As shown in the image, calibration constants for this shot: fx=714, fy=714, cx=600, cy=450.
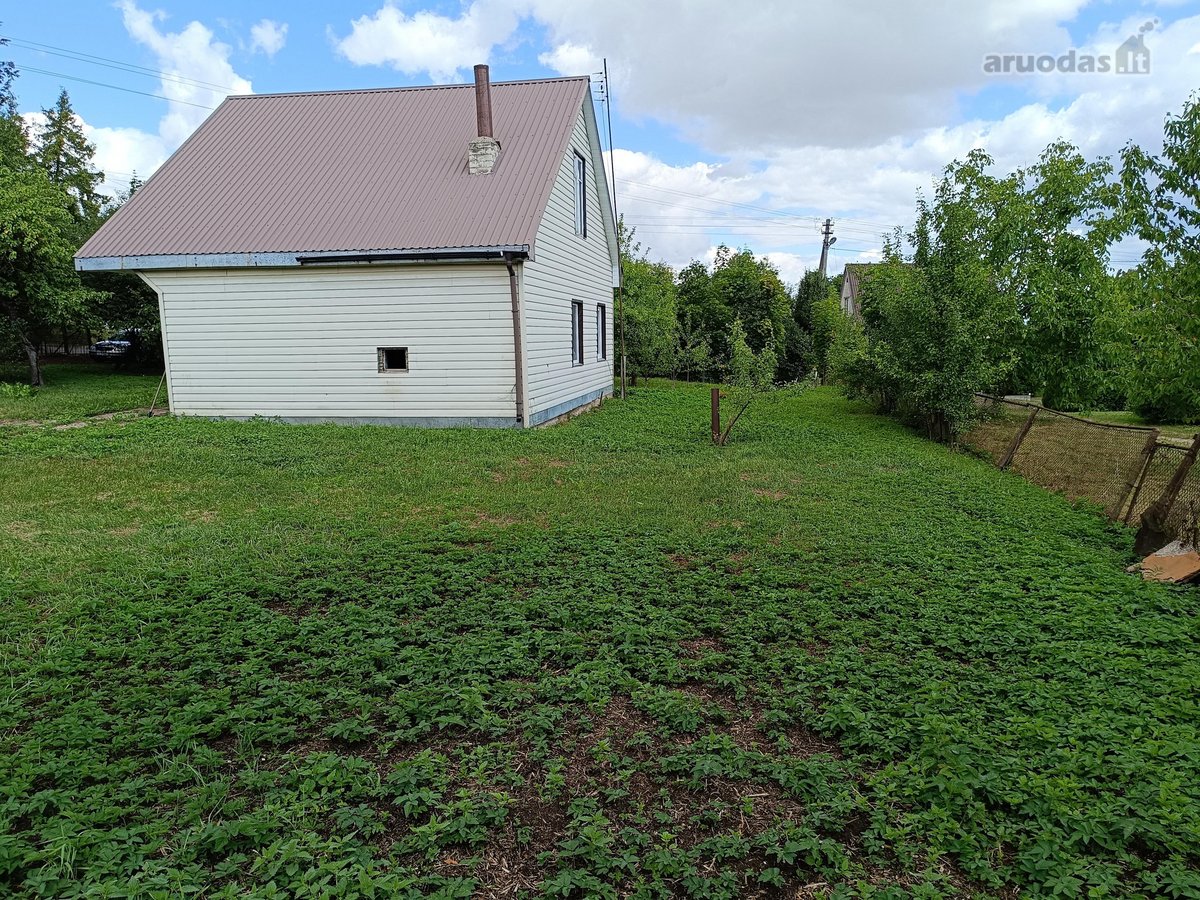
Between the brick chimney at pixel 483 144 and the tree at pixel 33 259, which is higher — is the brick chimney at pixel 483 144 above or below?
above

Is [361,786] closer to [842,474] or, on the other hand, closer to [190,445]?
[842,474]

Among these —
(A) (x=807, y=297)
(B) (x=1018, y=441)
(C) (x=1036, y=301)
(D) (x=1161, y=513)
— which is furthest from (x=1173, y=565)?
(A) (x=807, y=297)

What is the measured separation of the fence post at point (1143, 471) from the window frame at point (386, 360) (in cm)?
998

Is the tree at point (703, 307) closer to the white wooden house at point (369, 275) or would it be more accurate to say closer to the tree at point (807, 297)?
the tree at point (807, 297)

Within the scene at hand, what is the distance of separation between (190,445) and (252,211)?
4.89m

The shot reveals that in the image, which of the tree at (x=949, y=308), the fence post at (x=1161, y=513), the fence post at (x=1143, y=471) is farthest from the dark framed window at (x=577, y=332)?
the fence post at (x=1161, y=513)

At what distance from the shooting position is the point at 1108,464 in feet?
25.1

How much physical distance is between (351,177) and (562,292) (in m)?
4.43

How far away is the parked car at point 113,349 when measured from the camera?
72.3ft

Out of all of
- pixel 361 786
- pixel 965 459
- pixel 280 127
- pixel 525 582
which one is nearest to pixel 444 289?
pixel 280 127

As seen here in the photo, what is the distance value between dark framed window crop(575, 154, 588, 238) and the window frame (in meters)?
4.84

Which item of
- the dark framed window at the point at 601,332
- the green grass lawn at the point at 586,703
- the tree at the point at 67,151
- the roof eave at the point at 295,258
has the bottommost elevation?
the green grass lawn at the point at 586,703

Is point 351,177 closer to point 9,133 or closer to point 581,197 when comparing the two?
point 581,197

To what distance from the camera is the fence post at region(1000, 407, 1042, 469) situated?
32.7 ft
